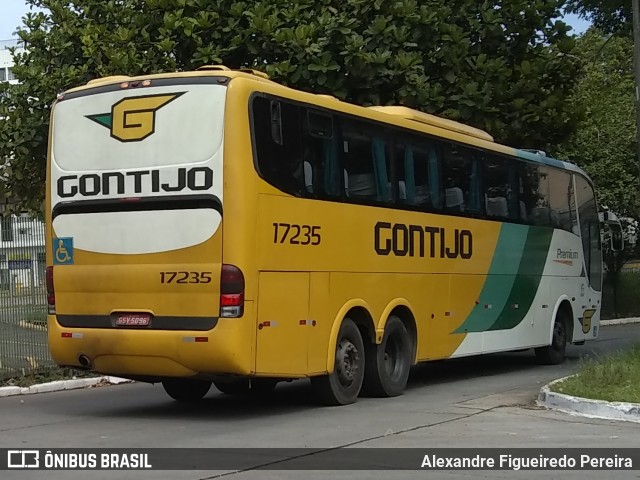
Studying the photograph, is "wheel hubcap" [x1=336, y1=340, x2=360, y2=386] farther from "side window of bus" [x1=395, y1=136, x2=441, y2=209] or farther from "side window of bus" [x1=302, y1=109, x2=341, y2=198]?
"side window of bus" [x1=395, y1=136, x2=441, y2=209]

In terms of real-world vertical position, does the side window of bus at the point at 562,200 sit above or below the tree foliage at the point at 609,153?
below

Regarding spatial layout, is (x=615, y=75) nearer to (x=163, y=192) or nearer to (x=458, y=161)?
(x=458, y=161)

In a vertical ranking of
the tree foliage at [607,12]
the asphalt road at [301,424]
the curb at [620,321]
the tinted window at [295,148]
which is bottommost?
the curb at [620,321]

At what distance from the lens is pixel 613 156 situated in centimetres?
3003

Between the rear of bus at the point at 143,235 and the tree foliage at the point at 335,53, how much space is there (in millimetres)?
6335

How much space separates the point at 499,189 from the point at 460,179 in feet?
4.65

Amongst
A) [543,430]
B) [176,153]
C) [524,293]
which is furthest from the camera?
[524,293]

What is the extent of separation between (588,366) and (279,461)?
5640 mm

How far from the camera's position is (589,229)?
19234 mm

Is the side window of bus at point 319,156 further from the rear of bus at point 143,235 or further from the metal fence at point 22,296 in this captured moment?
the metal fence at point 22,296

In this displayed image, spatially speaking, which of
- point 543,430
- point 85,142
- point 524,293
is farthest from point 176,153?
point 524,293

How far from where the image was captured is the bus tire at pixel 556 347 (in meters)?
17.8

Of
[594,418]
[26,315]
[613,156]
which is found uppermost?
[613,156]

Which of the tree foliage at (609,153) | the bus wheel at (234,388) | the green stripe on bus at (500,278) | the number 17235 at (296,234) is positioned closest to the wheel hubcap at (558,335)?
the green stripe on bus at (500,278)
